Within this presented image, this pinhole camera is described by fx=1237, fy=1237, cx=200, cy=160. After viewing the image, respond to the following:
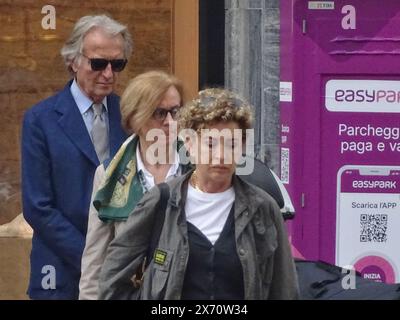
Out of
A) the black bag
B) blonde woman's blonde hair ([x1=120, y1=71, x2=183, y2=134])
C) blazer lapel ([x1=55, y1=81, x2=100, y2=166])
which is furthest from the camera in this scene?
blazer lapel ([x1=55, y1=81, x2=100, y2=166])

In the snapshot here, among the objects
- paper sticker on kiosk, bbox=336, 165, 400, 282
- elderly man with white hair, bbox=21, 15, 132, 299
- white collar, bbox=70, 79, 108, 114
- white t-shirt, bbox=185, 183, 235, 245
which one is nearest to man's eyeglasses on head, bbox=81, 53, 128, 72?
elderly man with white hair, bbox=21, 15, 132, 299

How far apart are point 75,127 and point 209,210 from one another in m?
1.28

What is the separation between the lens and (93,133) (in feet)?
17.0

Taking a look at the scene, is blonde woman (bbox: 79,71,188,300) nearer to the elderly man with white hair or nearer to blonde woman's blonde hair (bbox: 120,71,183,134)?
blonde woman's blonde hair (bbox: 120,71,183,134)

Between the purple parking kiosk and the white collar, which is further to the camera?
the purple parking kiosk

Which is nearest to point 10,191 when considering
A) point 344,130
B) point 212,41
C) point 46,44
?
point 46,44

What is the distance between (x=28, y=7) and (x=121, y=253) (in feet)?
11.8

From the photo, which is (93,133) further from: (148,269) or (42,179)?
(148,269)

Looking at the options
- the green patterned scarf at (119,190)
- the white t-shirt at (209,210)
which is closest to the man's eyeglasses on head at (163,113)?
the green patterned scarf at (119,190)

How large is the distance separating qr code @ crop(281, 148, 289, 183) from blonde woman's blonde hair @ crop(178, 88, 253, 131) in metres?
2.73

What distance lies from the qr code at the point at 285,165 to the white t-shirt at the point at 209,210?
109 inches

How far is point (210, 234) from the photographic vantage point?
13.0ft

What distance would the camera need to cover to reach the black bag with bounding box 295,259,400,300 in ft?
15.3
